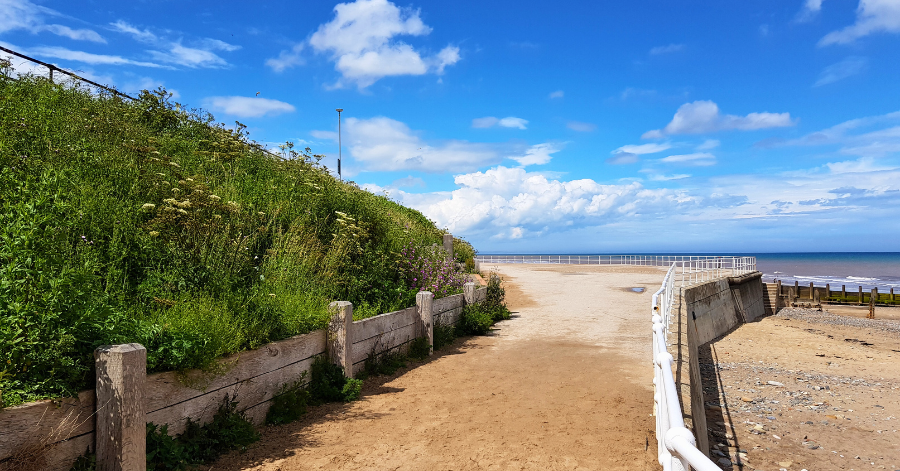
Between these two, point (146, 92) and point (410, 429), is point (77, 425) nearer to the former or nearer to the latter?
point (410, 429)

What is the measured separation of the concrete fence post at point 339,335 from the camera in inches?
298

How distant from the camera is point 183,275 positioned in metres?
6.59

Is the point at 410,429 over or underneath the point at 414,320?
underneath

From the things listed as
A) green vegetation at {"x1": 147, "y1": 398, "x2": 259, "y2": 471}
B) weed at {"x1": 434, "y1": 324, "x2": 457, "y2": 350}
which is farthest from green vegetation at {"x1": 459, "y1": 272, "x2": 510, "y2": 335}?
green vegetation at {"x1": 147, "y1": 398, "x2": 259, "y2": 471}

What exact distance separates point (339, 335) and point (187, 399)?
269 cm

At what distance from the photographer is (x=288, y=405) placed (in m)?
6.47

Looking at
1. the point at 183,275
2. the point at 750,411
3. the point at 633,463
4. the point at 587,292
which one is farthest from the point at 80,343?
the point at 587,292

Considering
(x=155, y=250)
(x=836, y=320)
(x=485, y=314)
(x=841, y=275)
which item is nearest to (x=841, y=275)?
(x=841, y=275)

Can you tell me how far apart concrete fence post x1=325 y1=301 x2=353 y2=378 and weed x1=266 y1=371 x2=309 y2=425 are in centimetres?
81

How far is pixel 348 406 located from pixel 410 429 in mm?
1225

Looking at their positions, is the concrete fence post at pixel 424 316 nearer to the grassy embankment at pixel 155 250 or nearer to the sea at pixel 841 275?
the grassy embankment at pixel 155 250

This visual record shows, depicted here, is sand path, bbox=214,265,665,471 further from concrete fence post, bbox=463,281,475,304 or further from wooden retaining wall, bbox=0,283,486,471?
concrete fence post, bbox=463,281,475,304

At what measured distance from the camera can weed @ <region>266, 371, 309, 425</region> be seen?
20.6ft

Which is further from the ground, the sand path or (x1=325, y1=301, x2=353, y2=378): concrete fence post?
(x1=325, y1=301, x2=353, y2=378): concrete fence post
